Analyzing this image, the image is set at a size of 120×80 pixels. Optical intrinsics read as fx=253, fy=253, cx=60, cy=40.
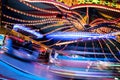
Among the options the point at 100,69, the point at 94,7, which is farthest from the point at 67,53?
the point at 94,7

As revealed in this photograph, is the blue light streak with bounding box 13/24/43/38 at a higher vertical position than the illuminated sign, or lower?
lower

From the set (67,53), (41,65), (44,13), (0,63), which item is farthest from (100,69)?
(0,63)

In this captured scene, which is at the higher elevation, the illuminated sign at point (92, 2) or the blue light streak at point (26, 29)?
the illuminated sign at point (92, 2)

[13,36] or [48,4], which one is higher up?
[48,4]

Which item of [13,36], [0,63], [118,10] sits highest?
[118,10]

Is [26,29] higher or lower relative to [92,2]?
lower

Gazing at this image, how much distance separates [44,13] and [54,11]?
10 centimetres

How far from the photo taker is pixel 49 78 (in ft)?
8.39

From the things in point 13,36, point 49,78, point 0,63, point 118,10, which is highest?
point 118,10

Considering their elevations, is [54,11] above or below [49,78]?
above

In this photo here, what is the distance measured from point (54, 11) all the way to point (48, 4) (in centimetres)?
9

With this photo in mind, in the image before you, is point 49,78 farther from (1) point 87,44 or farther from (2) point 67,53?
(1) point 87,44

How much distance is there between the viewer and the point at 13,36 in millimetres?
2553

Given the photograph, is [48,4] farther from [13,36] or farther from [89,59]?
[89,59]
